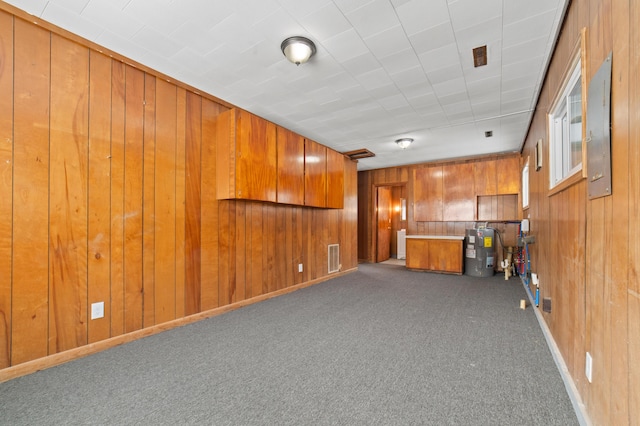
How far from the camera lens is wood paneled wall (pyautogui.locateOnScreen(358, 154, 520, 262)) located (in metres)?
5.90

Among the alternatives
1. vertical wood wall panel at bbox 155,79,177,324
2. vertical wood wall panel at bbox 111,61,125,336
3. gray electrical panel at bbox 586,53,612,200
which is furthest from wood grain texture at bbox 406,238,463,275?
vertical wood wall panel at bbox 111,61,125,336

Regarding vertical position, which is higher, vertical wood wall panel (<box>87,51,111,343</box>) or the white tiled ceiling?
the white tiled ceiling

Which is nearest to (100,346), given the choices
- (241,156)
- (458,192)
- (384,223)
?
(241,156)

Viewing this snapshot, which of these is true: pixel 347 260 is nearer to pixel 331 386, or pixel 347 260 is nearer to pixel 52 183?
pixel 331 386

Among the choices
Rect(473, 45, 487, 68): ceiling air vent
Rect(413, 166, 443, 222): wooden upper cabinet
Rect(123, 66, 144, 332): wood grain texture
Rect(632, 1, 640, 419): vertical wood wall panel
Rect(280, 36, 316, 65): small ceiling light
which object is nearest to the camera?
Rect(632, 1, 640, 419): vertical wood wall panel

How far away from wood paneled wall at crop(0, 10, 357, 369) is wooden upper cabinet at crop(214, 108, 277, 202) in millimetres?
123

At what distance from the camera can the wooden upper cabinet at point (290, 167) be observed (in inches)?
152

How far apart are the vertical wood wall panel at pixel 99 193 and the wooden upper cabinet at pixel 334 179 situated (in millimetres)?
3200

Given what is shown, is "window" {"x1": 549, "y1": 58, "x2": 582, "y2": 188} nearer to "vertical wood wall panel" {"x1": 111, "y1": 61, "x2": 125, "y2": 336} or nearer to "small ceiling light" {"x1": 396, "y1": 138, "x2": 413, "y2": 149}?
"small ceiling light" {"x1": 396, "y1": 138, "x2": 413, "y2": 149}

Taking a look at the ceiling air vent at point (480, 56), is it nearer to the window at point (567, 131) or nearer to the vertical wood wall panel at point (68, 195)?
the window at point (567, 131)

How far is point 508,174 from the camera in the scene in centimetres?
570

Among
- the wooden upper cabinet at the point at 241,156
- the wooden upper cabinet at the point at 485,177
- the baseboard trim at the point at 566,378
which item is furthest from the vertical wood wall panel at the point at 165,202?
the wooden upper cabinet at the point at 485,177

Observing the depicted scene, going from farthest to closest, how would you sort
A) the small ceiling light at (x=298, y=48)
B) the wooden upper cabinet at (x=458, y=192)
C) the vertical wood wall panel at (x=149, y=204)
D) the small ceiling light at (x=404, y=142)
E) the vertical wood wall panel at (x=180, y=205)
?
the wooden upper cabinet at (x=458, y=192)
the small ceiling light at (x=404, y=142)
the vertical wood wall panel at (x=180, y=205)
the vertical wood wall panel at (x=149, y=204)
the small ceiling light at (x=298, y=48)

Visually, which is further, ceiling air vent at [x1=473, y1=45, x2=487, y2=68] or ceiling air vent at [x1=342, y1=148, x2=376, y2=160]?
ceiling air vent at [x1=342, y1=148, x2=376, y2=160]
